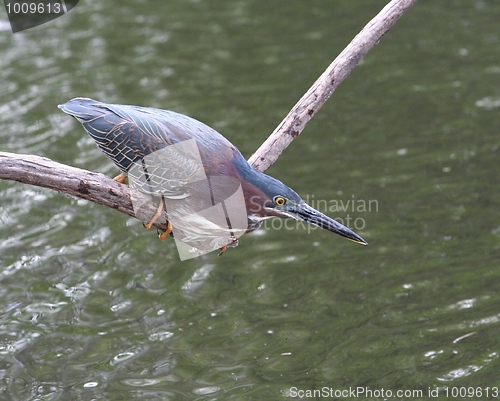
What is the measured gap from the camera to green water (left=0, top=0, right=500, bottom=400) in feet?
19.8

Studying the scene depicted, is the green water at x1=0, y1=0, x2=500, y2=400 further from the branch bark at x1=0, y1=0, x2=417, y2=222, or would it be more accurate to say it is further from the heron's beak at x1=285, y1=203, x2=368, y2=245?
the branch bark at x1=0, y1=0, x2=417, y2=222

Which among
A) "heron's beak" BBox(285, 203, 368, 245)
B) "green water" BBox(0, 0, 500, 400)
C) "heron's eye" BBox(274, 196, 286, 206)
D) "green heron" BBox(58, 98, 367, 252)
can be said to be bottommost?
"green water" BBox(0, 0, 500, 400)

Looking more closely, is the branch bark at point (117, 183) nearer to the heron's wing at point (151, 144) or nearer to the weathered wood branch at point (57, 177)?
the weathered wood branch at point (57, 177)

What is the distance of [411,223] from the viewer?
776 centimetres

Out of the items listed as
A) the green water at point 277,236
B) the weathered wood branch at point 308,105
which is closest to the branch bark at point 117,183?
the weathered wood branch at point 308,105

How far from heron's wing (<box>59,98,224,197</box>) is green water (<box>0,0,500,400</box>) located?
1965mm

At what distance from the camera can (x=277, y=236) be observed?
7824mm

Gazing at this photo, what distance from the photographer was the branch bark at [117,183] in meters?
4.26

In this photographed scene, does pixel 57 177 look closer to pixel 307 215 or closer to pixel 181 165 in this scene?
pixel 181 165

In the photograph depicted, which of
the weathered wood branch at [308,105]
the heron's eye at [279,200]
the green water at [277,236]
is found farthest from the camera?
the green water at [277,236]

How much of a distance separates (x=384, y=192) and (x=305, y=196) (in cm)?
88

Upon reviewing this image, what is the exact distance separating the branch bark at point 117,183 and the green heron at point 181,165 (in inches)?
7.6

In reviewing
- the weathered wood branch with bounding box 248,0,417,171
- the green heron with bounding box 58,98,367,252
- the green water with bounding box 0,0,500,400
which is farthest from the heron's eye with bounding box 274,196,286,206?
the green water with bounding box 0,0,500,400

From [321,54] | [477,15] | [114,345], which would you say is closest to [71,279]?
[114,345]
